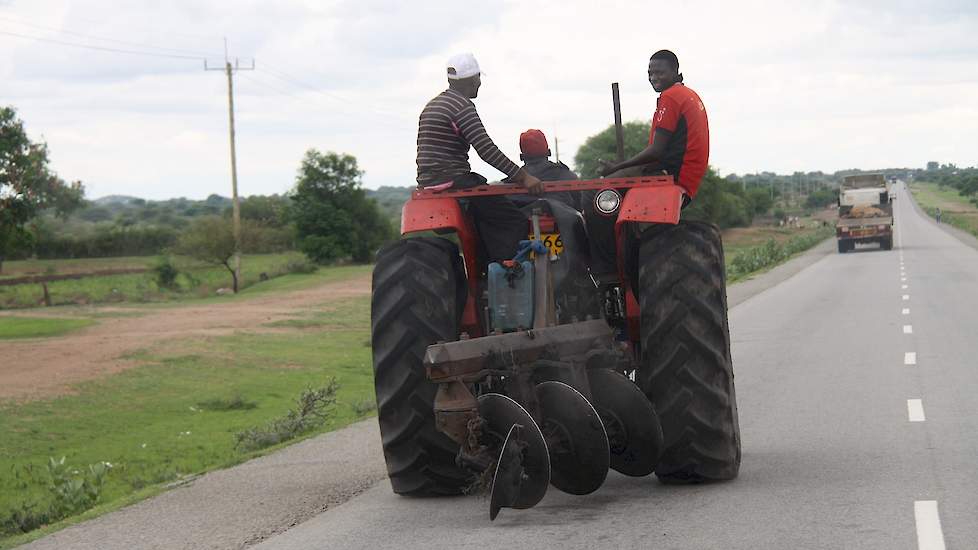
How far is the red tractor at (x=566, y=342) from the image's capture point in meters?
8.02

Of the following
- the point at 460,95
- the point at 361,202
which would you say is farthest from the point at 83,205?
the point at 460,95

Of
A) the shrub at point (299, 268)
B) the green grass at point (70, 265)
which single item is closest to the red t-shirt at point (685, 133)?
the green grass at point (70, 265)

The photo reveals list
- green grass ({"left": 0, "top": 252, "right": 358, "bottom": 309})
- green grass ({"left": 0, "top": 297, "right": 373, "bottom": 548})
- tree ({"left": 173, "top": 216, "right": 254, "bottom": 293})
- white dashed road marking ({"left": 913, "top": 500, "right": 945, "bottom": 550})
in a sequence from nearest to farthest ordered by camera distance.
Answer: white dashed road marking ({"left": 913, "top": 500, "right": 945, "bottom": 550}) → green grass ({"left": 0, "top": 297, "right": 373, "bottom": 548}) → green grass ({"left": 0, "top": 252, "right": 358, "bottom": 309}) → tree ({"left": 173, "top": 216, "right": 254, "bottom": 293})


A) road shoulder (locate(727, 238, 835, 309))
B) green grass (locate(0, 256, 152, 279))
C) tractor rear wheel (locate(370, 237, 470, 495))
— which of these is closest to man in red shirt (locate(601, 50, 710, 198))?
tractor rear wheel (locate(370, 237, 470, 495))

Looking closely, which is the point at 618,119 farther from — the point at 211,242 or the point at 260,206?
the point at 260,206

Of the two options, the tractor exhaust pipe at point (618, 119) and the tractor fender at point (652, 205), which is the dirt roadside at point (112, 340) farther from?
the tractor fender at point (652, 205)

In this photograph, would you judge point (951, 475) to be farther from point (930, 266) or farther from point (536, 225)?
point (930, 266)

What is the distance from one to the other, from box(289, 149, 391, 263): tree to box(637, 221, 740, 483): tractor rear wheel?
90.9m

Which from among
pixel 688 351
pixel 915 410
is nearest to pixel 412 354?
pixel 688 351

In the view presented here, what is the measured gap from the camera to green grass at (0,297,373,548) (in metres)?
17.7

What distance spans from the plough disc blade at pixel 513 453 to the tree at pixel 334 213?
9172 cm

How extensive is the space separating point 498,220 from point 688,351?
1.47 meters

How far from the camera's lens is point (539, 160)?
10008 millimetres

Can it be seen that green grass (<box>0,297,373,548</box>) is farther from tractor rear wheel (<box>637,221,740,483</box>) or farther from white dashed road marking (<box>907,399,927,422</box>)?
white dashed road marking (<box>907,399,927,422</box>)
